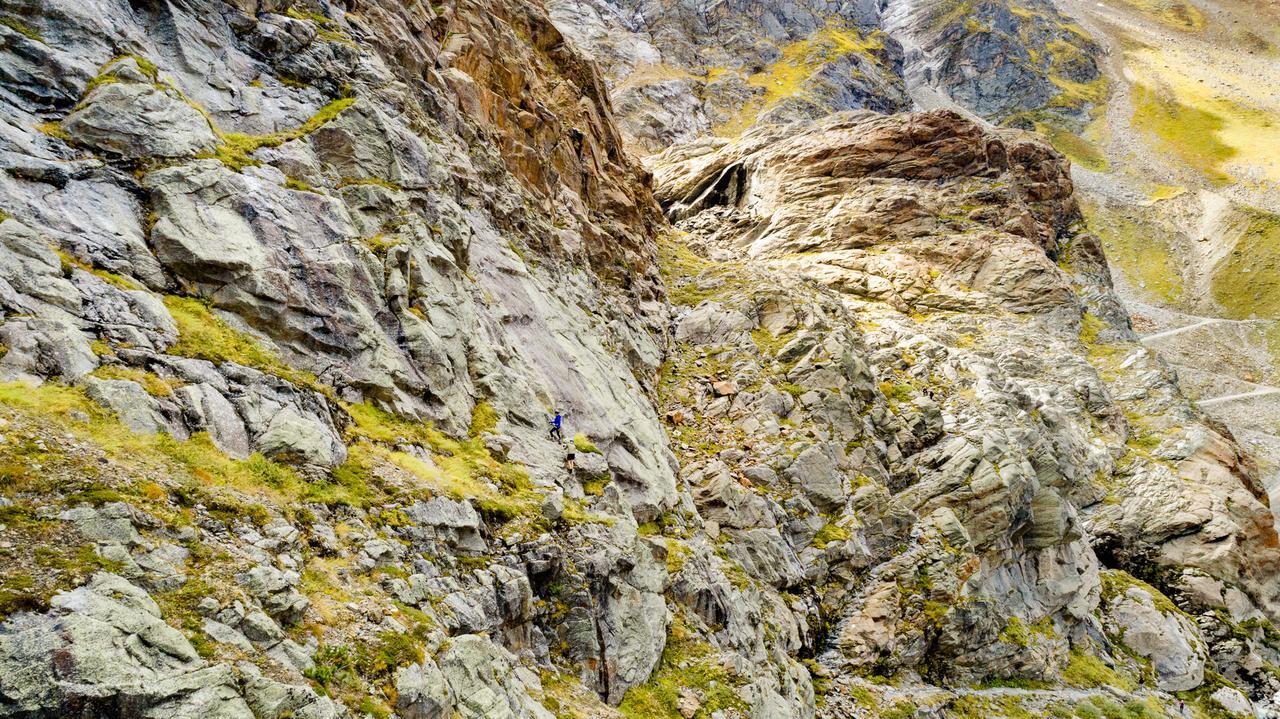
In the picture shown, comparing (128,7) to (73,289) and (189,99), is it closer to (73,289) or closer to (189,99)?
(189,99)

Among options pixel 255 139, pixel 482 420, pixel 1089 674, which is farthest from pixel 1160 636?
pixel 255 139

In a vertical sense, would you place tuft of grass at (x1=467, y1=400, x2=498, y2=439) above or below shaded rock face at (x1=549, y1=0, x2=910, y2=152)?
Result: below

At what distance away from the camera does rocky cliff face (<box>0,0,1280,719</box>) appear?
8.52m

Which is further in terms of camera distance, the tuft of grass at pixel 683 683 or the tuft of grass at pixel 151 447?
the tuft of grass at pixel 683 683

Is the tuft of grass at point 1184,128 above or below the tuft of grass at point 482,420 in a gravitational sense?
above

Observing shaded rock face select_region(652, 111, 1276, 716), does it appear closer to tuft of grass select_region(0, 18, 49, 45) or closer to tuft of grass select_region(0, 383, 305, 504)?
tuft of grass select_region(0, 383, 305, 504)

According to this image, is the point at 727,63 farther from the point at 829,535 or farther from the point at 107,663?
the point at 107,663

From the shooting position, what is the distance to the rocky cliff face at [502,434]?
8.52m

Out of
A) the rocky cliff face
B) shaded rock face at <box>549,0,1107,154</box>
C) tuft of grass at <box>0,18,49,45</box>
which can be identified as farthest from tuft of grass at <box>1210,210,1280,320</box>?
tuft of grass at <box>0,18,49,45</box>

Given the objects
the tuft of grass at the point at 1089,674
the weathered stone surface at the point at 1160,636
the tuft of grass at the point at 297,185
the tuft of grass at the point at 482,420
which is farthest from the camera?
the weathered stone surface at the point at 1160,636

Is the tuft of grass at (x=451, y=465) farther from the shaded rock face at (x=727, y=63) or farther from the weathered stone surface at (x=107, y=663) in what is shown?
the shaded rock face at (x=727, y=63)

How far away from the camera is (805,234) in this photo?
5425 cm

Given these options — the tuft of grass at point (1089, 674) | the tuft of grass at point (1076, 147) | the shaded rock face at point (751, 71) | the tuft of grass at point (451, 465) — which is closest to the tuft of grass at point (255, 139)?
the tuft of grass at point (451, 465)

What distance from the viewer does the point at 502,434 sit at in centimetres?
1761
